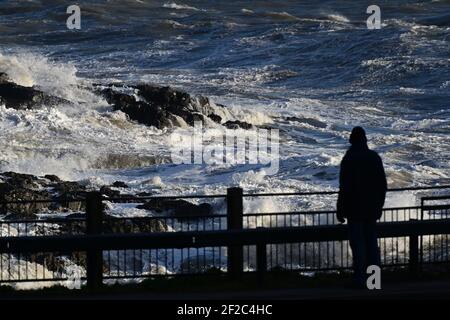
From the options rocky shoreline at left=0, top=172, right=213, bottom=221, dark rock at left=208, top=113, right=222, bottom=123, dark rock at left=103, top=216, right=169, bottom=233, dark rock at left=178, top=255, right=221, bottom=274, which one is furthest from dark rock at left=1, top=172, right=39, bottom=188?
dark rock at left=208, top=113, right=222, bottom=123

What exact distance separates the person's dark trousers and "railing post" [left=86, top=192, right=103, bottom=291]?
2.80 m

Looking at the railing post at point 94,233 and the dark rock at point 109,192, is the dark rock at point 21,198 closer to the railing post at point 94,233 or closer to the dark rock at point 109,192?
the dark rock at point 109,192

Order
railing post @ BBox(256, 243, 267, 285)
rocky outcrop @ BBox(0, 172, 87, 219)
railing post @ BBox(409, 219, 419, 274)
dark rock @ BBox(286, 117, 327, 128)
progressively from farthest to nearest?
dark rock @ BBox(286, 117, 327, 128), rocky outcrop @ BBox(0, 172, 87, 219), railing post @ BBox(409, 219, 419, 274), railing post @ BBox(256, 243, 267, 285)

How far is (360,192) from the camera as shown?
1280 centimetres

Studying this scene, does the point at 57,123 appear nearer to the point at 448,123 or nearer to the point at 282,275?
the point at 448,123

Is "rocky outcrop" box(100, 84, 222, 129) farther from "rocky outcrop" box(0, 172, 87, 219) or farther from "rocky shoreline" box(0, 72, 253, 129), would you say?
"rocky outcrop" box(0, 172, 87, 219)

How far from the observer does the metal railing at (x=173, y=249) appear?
13.8 meters

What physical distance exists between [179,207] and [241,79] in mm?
29499

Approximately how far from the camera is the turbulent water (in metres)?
32.1

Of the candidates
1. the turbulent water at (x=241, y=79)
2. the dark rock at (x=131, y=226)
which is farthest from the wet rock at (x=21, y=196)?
the turbulent water at (x=241, y=79)

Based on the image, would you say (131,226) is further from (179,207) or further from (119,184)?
(119,184)

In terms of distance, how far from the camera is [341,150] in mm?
35750

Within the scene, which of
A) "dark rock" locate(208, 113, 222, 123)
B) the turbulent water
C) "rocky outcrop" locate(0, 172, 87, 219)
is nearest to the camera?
"rocky outcrop" locate(0, 172, 87, 219)

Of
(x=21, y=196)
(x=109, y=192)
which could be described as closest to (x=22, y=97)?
(x=109, y=192)
